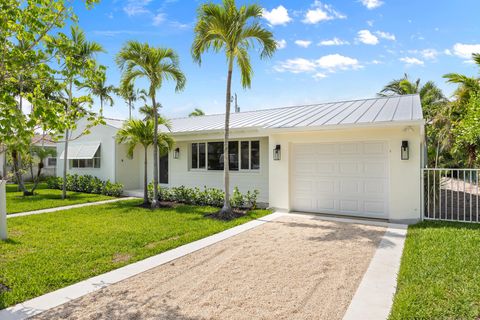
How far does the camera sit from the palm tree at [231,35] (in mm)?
9844

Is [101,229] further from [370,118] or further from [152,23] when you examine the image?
[370,118]

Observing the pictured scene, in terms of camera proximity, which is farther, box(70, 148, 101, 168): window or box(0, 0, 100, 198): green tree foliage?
box(70, 148, 101, 168): window

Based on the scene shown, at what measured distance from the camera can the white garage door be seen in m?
10.3

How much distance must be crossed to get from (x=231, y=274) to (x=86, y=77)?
4156 millimetres

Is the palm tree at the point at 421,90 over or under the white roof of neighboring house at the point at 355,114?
over

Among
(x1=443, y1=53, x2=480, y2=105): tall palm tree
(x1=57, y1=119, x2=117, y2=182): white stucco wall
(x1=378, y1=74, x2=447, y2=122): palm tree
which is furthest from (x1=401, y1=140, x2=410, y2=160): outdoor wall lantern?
(x1=378, y1=74, x2=447, y2=122): palm tree

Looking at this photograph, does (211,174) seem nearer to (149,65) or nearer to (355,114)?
(149,65)

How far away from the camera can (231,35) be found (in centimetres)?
1000

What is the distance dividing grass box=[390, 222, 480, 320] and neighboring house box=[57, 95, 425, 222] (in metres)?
2.39

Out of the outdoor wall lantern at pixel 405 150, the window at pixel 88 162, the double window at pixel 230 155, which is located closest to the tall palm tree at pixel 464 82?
the outdoor wall lantern at pixel 405 150

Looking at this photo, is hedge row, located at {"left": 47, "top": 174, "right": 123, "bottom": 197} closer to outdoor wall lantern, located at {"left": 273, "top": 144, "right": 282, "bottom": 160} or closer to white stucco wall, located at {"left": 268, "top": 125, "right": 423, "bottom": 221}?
outdoor wall lantern, located at {"left": 273, "top": 144, "right": 282, "bottom": 160}

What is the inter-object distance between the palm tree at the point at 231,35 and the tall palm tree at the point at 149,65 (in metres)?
2.02

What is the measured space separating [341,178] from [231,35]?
6.25 meters

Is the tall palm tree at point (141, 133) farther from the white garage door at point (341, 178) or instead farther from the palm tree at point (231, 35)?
the white garage door at point (341, 178)
